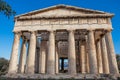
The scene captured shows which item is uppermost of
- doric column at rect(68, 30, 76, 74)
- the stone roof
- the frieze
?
the stone roof

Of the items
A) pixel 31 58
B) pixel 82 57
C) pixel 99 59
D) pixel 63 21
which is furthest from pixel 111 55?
pixel 31 58

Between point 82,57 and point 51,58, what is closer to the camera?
point 51,58

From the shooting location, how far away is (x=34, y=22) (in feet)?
96.5

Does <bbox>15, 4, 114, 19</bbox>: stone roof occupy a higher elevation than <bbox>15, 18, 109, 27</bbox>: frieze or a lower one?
higher

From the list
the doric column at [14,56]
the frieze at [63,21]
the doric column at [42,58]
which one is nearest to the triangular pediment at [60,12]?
the frieze at [63,21]

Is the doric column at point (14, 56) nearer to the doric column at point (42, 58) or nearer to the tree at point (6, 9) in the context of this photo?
the doric column at point (42, 58)

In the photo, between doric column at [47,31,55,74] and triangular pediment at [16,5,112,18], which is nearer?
doric column at [47,31,55,74]

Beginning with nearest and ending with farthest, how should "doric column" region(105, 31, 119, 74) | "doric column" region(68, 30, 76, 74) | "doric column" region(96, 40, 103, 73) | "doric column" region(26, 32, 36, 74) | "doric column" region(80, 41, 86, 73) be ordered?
1. "doric column" region(105, 31, 119, 74)
2. "doric column" region(68, 30, 76, 74)
3. "doric column" region(26, 32, 36, 74)
4. "doric column" region(96, 40, 103, 73)
5. "doric column" region(80, 41, 86, 73)

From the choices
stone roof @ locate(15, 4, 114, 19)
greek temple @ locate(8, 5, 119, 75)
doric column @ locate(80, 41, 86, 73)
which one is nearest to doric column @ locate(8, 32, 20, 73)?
greek temple @ locate(8, 5, 119, 75)

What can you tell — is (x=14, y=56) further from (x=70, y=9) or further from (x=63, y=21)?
(x=70, y=9)

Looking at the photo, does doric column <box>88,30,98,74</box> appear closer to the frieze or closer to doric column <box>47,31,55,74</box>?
the frieze

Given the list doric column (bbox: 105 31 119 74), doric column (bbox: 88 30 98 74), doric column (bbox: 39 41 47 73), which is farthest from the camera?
doric column (bbox: 39 41 47 73)

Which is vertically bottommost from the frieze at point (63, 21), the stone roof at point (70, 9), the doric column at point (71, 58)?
the doric column at point (71, 58)

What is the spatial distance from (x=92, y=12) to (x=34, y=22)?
11132mm
